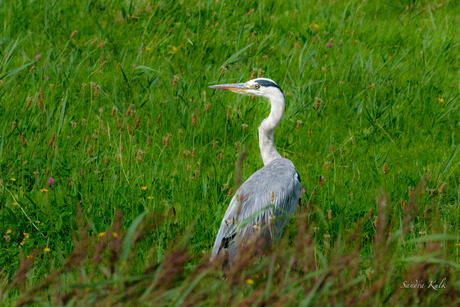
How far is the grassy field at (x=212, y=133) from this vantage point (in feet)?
9.36

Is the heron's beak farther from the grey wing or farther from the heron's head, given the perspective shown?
the grey wing

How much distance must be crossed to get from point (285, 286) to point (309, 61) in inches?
157

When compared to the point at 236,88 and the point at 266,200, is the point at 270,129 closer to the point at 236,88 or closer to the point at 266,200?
the point at 236,88

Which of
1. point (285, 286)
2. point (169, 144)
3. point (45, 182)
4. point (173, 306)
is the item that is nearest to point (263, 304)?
point (285, 286)

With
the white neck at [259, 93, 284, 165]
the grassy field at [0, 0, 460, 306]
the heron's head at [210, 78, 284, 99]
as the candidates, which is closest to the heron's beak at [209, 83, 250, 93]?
the heron's head at [210, 78, 284, 99]

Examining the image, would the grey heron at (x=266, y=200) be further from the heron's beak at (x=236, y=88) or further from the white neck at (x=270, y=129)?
Result: the heron's beak at (x=236, y=88)

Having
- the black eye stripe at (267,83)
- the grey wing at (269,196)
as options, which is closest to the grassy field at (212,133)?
the grey wing at (269,196)

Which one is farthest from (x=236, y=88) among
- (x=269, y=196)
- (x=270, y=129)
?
(x=269, y=196)

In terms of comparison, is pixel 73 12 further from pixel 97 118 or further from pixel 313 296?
pixel 313 296

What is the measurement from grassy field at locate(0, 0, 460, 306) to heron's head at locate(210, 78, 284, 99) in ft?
0.64

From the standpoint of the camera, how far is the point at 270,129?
4.52 meters

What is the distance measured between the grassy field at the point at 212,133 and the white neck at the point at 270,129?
0.71 ft

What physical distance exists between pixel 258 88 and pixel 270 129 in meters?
0.40

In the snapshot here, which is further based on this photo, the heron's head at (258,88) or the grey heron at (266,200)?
the heron's head at (258,88)
